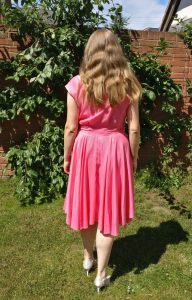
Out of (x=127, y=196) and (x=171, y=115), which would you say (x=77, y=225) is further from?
(x=171, y=115)

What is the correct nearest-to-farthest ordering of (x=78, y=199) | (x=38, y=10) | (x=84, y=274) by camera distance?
(x=78, y=199), (x=84, y=274), (x=38, y=10)

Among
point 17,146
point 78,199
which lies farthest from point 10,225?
point 78,199

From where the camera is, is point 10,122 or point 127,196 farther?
point 10,122

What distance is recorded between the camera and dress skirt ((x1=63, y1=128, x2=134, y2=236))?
307 centimetres

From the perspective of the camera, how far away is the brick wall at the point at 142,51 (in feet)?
17.2

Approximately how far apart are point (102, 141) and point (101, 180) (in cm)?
31

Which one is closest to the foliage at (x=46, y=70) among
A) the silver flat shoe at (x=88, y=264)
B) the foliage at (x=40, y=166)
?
the foliage at (x=40, y=166)

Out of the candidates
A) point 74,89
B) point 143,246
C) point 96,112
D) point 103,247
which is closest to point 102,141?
point 96,112

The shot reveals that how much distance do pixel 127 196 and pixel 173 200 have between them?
2136 millimetres

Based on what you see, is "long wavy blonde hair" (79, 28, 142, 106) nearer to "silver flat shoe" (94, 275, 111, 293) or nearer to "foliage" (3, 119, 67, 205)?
"silver flat shoe" (94, 275, 111, 293)

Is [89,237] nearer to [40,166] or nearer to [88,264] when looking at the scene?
[88,264]

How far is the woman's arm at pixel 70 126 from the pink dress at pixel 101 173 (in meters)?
0.04

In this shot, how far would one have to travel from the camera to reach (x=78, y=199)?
3.16 m

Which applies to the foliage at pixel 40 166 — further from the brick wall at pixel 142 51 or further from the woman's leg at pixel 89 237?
the woman's leg at pixel 89 237
